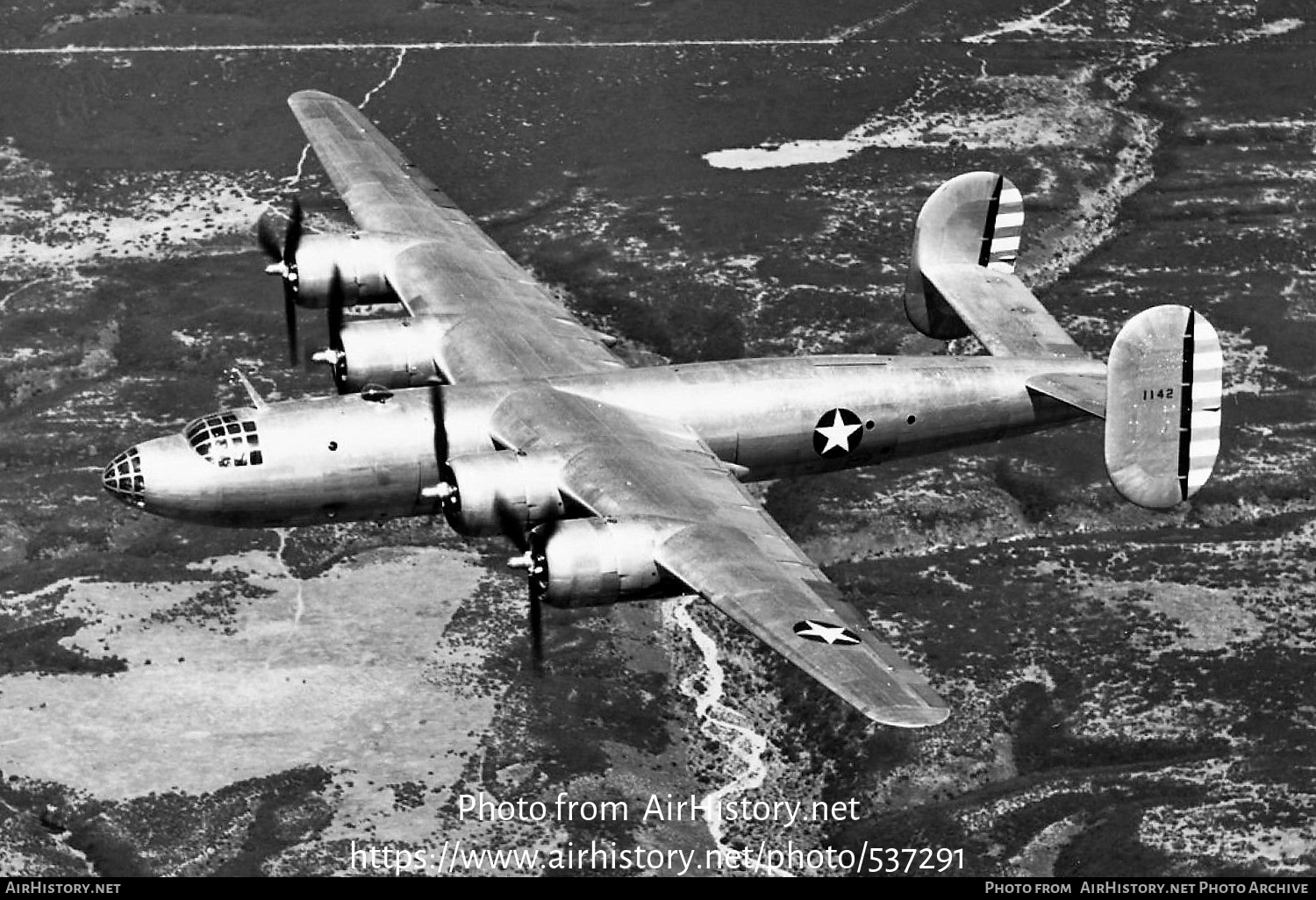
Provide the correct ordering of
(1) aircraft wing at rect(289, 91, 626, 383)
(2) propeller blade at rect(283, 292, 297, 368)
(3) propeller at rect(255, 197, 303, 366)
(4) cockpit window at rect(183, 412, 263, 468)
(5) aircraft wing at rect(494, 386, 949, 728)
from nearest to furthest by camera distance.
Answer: (5) aircraft wing at rect(494, 386, 949, 728) < (4) cockpit window at rect(183, 412, 263, 468) < (1) aircraft wing at rect(289, 91, 626, 383) < (2) propeller blade at rect(283, 292, 297, 368) < (3) propeller at rect(255, 197, 303, 366)

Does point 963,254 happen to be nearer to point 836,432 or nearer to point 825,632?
point 836,432

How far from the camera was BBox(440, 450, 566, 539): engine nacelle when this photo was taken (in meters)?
50.2

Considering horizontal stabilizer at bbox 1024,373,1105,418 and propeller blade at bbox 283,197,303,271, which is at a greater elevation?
propeller blade at bbox 283,197,303,271

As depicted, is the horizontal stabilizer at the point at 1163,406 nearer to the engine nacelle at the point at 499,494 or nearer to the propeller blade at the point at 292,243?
the engine nacelle at the point at 499,494

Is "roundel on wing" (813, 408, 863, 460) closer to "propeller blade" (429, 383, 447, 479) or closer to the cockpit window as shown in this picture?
"propeller blade" (429, 383, 447, 479)

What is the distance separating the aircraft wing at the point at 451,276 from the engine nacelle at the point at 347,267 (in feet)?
1.28

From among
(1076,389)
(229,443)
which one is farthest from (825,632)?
(229,443)

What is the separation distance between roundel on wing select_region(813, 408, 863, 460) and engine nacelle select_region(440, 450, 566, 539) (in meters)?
8.89

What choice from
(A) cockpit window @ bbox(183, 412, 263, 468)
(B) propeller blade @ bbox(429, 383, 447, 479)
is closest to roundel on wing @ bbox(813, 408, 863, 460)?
(B) propeller blade @ bbox(429, 383, 447, 479)

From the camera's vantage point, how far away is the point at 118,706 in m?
56.9

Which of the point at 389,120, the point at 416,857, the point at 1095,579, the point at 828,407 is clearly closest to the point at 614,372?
the point at 828,407

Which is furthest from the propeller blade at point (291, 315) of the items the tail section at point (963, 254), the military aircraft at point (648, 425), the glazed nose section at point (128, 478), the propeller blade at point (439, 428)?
the tail section at point (963, 254)

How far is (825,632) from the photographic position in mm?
45875

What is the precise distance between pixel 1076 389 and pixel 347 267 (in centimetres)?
2178
